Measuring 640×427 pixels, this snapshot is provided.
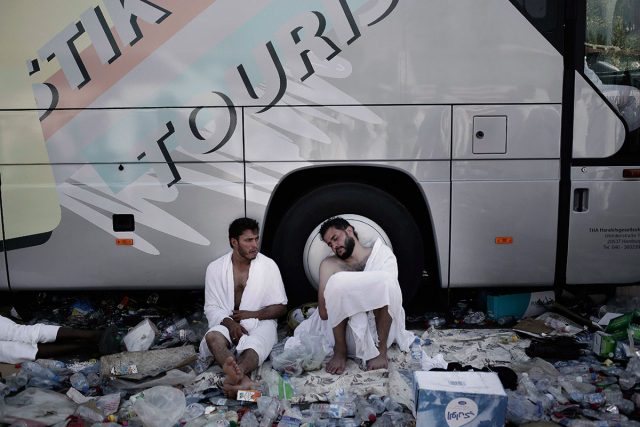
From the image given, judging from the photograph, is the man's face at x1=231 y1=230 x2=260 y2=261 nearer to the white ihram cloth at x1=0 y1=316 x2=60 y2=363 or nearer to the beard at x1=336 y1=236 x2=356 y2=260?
the beard at x1=336 y1=236 x2=356 y2=260

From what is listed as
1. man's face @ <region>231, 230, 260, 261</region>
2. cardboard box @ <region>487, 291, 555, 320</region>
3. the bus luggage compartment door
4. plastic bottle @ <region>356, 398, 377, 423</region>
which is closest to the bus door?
the bus luggage compartment door

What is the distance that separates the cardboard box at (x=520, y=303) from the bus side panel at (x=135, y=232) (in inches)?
86.0

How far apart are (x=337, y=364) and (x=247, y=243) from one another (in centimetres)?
105

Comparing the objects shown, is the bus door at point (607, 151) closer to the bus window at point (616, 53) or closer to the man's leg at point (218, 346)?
the bus window at point (616, 53)

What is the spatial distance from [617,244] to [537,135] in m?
1.02

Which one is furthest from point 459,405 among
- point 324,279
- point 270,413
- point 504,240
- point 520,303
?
point 520,303

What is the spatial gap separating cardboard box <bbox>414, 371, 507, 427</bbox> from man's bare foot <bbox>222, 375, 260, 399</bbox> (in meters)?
Result: 1.16

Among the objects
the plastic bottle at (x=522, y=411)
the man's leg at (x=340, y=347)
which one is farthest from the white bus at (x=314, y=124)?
the plastic bottle at (x=522, y=411)

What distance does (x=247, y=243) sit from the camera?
15.8 ft

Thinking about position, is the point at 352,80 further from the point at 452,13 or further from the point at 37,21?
the point at 37,21

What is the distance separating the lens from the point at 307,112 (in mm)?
4895

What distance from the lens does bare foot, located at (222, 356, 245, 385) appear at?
4.19 metres

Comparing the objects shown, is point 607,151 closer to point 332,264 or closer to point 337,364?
point 332,264

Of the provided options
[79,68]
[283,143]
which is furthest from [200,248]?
[79,68]
